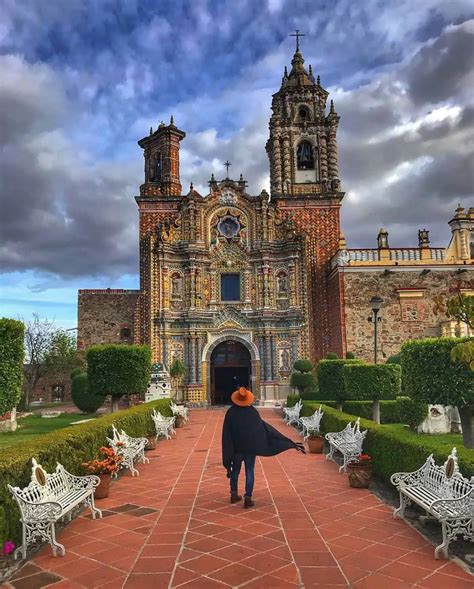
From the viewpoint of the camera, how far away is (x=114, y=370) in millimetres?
17734

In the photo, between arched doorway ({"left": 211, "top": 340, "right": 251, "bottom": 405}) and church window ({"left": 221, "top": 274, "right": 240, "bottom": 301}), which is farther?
church window ({"left": 221, "top": 274, "right": 240, "bottom": 301})

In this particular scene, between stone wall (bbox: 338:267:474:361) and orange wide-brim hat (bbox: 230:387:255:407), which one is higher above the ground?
stone wall (bbox: 338:267:474:361)

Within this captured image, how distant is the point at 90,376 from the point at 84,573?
44.0 feet

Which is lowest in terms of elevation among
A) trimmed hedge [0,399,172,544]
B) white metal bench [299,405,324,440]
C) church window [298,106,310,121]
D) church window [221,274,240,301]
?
white metal bench [299,405,324,440]

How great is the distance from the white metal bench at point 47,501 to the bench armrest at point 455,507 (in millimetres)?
4065

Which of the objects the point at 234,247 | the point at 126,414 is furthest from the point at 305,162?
the point at 126,414

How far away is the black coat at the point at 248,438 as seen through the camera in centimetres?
743

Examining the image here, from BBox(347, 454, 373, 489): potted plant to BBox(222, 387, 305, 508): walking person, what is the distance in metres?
1.53

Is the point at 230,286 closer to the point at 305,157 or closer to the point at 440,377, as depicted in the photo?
the point at 305,157

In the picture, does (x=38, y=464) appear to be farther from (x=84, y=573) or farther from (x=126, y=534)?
(x=84, y=573)

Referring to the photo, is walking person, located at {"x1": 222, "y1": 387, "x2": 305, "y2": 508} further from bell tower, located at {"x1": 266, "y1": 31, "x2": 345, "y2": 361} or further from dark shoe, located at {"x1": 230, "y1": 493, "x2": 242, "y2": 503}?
bell tower, located at {"x1": 266, "y1": 31, "x2": 345, "y2": 361}

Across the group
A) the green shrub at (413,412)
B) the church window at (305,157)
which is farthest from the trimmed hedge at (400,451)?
the church window at (305,157)

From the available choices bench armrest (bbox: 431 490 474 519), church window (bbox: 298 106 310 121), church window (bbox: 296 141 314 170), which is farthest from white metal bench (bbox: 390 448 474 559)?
church window (bbox: 298 106 310 121)

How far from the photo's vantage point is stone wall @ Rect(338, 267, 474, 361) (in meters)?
26.1
